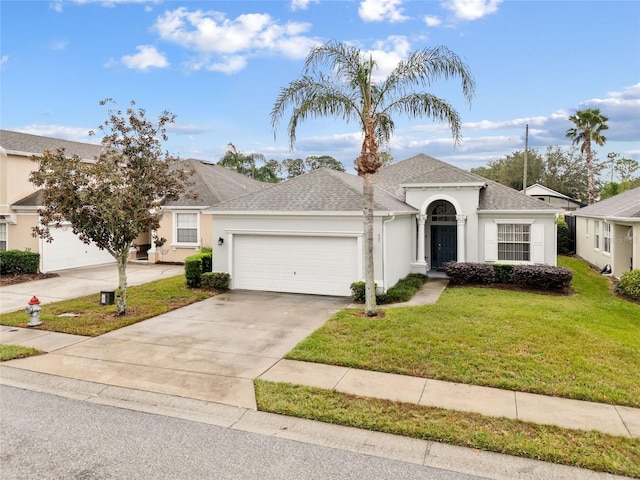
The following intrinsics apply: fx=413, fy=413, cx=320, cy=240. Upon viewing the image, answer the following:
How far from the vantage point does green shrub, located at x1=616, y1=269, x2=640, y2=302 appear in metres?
13.1

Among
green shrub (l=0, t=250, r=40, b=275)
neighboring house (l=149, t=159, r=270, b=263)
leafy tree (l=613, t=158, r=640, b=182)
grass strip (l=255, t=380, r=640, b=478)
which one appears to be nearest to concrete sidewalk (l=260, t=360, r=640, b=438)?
grass strip (l=255, t=380, r=640, b=478)

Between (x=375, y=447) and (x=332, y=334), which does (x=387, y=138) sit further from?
(x=375, y=447)

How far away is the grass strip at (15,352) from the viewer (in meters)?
7.94

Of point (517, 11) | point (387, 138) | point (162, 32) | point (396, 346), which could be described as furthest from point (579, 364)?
point (162, 32)

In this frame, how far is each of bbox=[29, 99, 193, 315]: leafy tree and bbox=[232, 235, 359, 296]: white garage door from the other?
3.75m

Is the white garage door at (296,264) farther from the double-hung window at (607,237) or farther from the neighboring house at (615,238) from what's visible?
the double-hung window at (607,237)

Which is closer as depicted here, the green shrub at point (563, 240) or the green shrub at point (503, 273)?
the green shrub at point (503, 273)

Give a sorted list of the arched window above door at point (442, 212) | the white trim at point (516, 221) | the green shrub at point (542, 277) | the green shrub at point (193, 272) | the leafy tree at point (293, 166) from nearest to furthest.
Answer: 1. the green shrub at point (542, 277)
2. the green shrub at point (193, 272)
3. the white trim at point (516, 221)
4. the arched window above door at point (442, 212)
5. the leafy tree at point (293, 166)

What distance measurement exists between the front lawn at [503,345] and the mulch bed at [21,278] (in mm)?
13558

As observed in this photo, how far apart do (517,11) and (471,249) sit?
8.63m

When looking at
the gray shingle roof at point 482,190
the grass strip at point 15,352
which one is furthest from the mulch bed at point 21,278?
the gray shingle roof at point 482,190

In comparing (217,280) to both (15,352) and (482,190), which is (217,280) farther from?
(482,190)

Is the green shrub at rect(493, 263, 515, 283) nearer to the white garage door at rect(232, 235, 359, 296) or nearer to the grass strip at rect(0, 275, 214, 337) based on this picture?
the white garage door at rect(232, 235, 359, 296)

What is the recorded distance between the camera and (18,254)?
17234 millimetres
